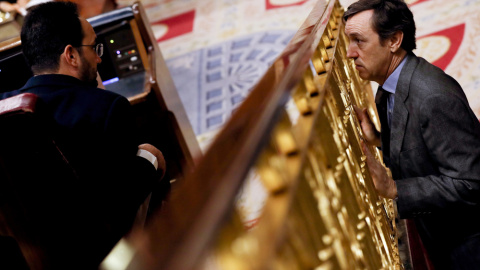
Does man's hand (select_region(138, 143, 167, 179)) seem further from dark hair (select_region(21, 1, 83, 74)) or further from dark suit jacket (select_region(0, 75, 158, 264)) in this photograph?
dark hair (select_region(21, 1, 83, 74))

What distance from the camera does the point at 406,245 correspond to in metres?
1.88

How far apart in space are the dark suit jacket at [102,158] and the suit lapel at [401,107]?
0.85 metres

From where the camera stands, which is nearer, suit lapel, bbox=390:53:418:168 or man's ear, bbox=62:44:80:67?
suit lapel, bbox=390:53:418:168

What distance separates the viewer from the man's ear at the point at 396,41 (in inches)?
63.4

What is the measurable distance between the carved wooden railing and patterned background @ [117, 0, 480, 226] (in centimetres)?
155

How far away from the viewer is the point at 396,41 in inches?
63.5

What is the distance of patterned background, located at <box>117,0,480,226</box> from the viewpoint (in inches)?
129

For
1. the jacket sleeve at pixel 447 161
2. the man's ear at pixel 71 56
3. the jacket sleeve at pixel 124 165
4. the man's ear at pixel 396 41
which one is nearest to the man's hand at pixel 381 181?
the jacket sleeve at pixel 447 161

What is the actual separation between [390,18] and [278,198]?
3.67 ft

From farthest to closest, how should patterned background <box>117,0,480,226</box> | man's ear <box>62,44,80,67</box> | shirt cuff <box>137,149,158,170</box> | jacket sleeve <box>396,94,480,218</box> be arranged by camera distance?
1. patterned background <box>117,0,480,226</box>
2. man's ear <box>62,44,80,67</box>
3. shirt cuff <box>137,149,158,170</box>
4. jacket sleeve <box>396,94,480,218</box>

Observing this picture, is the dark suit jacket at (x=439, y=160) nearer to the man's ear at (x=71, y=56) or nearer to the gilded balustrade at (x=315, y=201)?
the gilded balustrade at (x=315, y=201)

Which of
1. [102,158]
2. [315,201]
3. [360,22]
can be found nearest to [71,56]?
[102,158]

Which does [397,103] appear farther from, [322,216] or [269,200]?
[269,200]

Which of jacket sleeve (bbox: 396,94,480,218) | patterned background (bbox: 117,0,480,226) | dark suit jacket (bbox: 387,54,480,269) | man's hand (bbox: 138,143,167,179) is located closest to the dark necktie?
dark suit jacket (bbox: 387,54,480,269)
